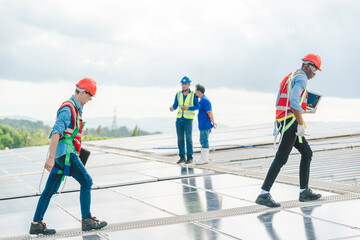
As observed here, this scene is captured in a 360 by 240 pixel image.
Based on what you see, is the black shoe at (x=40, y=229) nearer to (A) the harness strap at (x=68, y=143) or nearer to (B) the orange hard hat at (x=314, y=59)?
(A) the harness strap at (x=68, y=143)

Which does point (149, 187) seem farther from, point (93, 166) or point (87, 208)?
point (93, 166)

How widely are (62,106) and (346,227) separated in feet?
11.8

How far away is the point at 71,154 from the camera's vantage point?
247 inches

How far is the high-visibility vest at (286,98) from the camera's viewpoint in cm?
736

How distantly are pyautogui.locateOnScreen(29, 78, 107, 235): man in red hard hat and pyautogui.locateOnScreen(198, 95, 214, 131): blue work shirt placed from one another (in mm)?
6249

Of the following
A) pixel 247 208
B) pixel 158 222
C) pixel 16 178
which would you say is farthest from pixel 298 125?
pixel 16 178

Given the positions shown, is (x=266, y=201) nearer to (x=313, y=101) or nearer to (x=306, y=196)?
(x=306, y=196)

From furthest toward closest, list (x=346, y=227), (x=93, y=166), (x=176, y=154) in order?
(x=176, y=154), (x=93, y=166), (x=346, y=227)

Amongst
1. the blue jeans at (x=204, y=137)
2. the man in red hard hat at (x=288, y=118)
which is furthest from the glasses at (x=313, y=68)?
the blue jeans at (x=204, y=137)

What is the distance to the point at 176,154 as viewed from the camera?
16.3 m

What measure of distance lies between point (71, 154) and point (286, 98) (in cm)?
311

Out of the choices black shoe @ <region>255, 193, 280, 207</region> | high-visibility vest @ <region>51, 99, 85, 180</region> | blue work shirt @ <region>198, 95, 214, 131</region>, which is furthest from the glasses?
blue work shirt @ <region>198, 95, 214, 131</region>

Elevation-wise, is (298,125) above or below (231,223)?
above

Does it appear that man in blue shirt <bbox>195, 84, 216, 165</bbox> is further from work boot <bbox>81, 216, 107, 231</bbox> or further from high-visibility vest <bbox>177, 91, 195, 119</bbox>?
work boot <bbox>81, 216, 107, 231</bbox>
